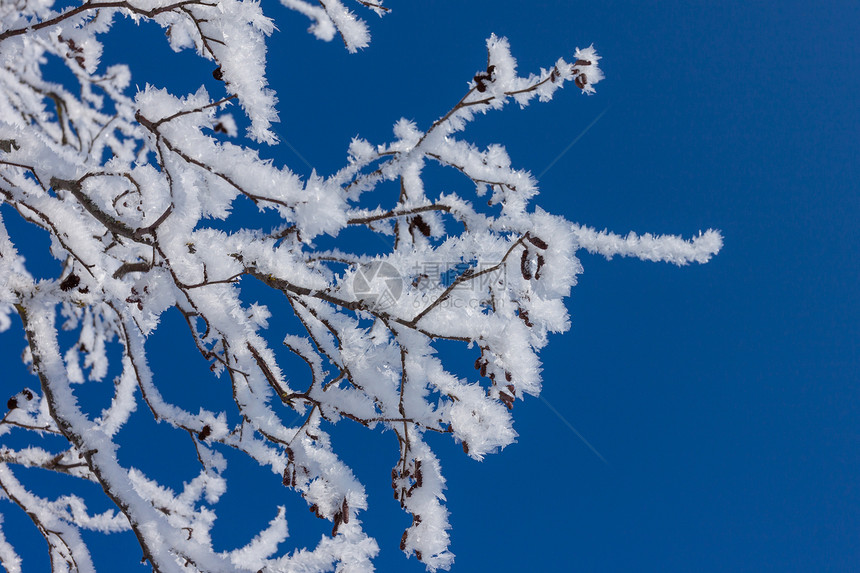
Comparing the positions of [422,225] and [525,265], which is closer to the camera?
[525,265]

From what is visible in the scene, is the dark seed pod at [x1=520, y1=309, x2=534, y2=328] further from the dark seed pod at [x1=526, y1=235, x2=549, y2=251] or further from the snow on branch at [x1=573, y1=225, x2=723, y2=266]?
the dark seed pod at [x1=526, y1=235, x2=549, y2=251]

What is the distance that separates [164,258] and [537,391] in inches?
40.5

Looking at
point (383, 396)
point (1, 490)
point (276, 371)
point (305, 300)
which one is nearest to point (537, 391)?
point (383, 396)

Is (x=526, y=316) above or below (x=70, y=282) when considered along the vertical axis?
above

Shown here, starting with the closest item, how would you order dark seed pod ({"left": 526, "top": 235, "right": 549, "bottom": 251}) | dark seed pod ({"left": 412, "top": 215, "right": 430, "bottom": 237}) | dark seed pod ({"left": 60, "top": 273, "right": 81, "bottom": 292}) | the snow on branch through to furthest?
dark seed pod ({"left": 526, "top": 235, "right": 549, "bottom": 251}) → dark seed pod ({"left": 60, "top": 273, "right": 81, "bottom": 292}) → the snow on branch → dark seed pod ({"left": 412, "top": 215, "right": 430, "bottom": 237})

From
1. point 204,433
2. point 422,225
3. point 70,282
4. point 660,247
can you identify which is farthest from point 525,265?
point 204,433

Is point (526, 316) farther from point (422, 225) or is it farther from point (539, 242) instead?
point (422, 225)

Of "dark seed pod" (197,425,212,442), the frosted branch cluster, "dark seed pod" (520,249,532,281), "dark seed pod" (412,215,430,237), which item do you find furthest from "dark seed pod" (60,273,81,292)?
"dark seed pod" (520,249,532,281)

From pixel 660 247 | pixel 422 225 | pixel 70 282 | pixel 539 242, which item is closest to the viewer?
pixel 539 242

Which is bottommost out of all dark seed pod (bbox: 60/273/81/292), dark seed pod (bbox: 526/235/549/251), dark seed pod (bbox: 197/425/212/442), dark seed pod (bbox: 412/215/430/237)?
dark seed pod (bbox: 60/273/81/292)

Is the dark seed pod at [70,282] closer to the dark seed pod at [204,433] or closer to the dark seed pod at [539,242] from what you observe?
the dark seed pod at [204,433]

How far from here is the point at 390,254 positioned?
1432 millimetres

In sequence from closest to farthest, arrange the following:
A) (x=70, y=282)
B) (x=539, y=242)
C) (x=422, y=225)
→ (x=539, y=242) → (x=70, y=282) → (x=422, y=225)

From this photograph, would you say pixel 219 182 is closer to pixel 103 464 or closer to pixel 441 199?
pixel 441 199
